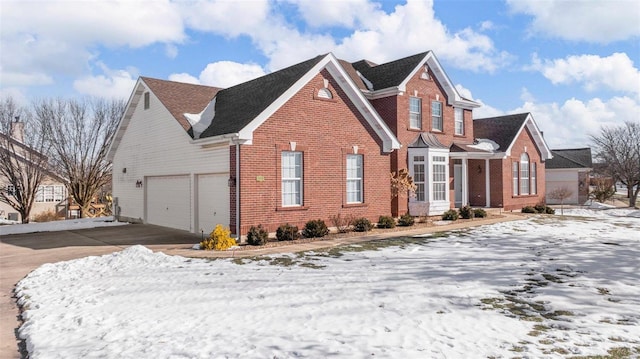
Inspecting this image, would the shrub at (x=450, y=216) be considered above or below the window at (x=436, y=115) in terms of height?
below

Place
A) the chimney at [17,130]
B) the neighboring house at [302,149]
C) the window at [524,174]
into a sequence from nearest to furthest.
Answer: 1. the neighboring house at [302,149]
2. the window at [524,174]
3. the chimney at [17,130]

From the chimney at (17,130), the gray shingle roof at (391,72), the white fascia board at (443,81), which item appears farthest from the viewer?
the chimney at (17,130)

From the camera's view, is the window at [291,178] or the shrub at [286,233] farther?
the window at [291,178]

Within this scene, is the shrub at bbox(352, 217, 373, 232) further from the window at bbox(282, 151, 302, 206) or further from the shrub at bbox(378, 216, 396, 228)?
the window at bbox(282, 151, 302, 206)

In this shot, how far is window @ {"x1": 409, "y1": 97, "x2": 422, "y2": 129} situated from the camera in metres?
21.6

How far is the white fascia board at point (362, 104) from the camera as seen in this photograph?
1672 centimetres

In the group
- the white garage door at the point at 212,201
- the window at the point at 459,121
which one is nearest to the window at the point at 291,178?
the white garage door at the point at 212,201

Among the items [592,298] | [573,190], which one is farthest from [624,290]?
[573,190]

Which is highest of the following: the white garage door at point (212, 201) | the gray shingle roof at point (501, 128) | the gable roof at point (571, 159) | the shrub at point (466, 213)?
the gray shingle roof at point (501, 128)

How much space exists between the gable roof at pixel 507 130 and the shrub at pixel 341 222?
526 inches

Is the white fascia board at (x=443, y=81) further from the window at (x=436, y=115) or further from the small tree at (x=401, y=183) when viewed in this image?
the small tree at (x=401, y=183)

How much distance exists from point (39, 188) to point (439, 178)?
1202 inches

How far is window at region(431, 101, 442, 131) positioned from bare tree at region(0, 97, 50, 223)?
83.7 ft

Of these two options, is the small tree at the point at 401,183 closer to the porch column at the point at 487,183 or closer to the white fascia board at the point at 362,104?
the white fascia board at the point at 362,104
